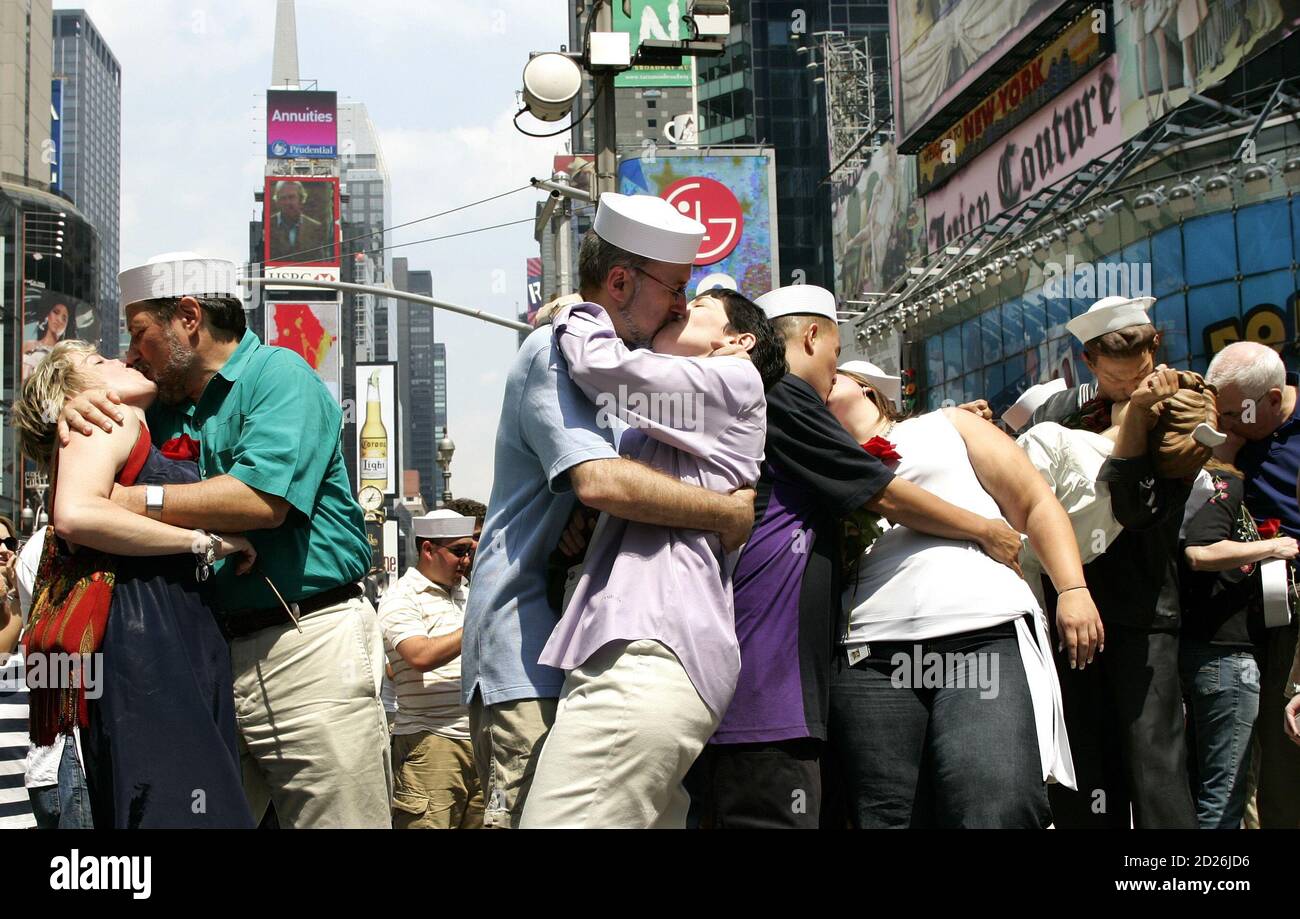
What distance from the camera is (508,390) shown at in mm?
3564

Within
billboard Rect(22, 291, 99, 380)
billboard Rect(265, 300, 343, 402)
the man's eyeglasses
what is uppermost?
billboard Rect(265, 300, 343, 402)

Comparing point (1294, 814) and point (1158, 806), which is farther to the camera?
point (1294, 814)

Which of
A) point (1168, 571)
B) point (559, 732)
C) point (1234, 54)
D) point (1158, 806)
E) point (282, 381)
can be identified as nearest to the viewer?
point (559, 732)

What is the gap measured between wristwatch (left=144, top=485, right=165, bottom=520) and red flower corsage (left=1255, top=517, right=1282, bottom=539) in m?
4.32

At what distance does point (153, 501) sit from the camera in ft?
12.4

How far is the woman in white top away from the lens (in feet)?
12.1

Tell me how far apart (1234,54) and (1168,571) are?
27986 mm

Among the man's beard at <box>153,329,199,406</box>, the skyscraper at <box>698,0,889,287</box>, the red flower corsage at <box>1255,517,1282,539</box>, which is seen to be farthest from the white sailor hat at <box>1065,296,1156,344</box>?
the skyscraper at <box>698,0,889,287</box>

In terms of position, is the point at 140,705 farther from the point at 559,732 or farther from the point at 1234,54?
the point at 1234,54

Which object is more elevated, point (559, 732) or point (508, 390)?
point (508, 390)

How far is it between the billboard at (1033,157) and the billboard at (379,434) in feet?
220

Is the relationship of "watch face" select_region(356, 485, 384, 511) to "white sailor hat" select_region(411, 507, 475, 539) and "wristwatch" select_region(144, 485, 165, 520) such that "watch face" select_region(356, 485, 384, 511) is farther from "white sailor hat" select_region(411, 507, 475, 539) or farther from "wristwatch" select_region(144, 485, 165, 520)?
"wristwatch" select_region(144, 485, 165, 520)

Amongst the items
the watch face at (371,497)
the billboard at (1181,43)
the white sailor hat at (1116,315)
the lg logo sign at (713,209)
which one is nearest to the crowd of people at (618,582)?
the white sailor hat at (1116,315)
